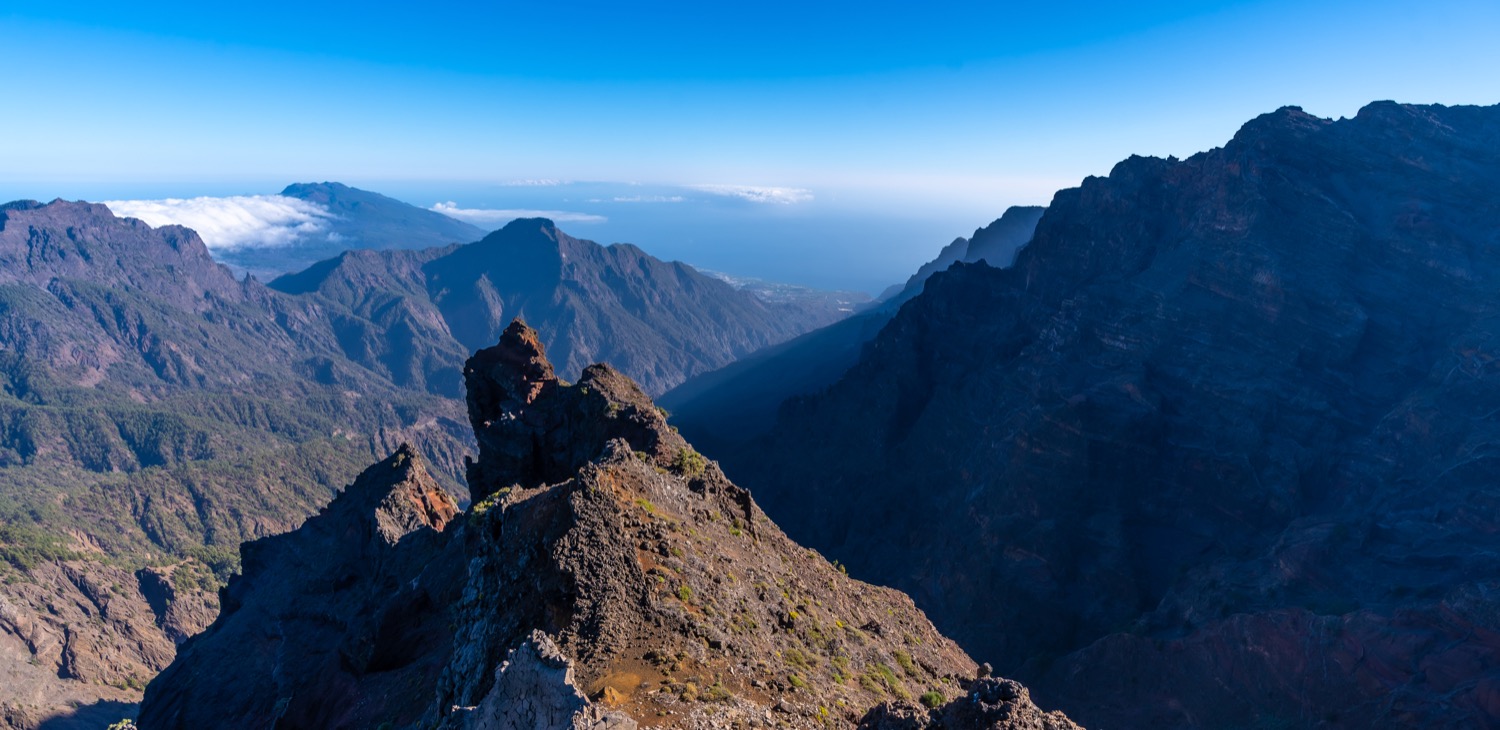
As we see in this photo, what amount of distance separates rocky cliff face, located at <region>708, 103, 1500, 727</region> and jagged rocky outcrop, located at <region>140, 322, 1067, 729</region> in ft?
87.7

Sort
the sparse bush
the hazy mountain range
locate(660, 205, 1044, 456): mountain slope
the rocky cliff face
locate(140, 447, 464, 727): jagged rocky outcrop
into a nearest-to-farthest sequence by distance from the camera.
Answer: the hazy mountain range, locate(140, 447, 464, 727): jagged rocky outcrop, the sparse bush, the rocky cliff face, locate(660, 205, 1044, 456): mountain slope

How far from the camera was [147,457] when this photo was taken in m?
199

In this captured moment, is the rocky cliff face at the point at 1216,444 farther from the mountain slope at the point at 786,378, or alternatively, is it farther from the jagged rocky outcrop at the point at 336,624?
the jagged rocky outcrop at the point at 336,624

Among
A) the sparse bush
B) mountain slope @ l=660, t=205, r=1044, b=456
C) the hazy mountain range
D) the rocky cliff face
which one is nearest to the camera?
the hazy mountain range

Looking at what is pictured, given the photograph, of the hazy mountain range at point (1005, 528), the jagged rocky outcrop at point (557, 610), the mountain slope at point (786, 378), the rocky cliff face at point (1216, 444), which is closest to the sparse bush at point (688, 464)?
the jagged rocky outcrop at point (557, 610)

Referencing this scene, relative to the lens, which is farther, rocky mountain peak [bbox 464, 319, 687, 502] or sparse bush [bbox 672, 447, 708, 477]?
rocky mountain peak [bbox 464, 319, 687, 502]

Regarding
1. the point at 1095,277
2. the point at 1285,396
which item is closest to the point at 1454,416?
the point at 1285,396

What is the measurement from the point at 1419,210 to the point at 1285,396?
1082 inches

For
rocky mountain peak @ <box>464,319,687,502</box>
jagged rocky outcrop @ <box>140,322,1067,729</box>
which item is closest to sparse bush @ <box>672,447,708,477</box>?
jagged rocky outcrop @ <box>140,322,1067,729</box>

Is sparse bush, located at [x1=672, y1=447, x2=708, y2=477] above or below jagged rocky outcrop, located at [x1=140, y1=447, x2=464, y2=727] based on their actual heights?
above

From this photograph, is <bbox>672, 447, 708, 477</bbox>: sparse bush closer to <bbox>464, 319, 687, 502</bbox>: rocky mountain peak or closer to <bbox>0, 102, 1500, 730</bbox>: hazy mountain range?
<bbox>0, 102, 1500, 730</bbox>: hazy mountain range

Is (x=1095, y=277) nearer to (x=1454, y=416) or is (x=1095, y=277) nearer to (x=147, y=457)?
(x=1454, y=416)

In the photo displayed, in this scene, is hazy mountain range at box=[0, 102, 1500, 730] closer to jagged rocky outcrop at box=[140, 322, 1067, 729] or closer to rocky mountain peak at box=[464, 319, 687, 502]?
jagged rocky outcrop at box=[140, 322, 1067, 729]

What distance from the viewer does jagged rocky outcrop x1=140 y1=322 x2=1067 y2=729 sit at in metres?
18.6
